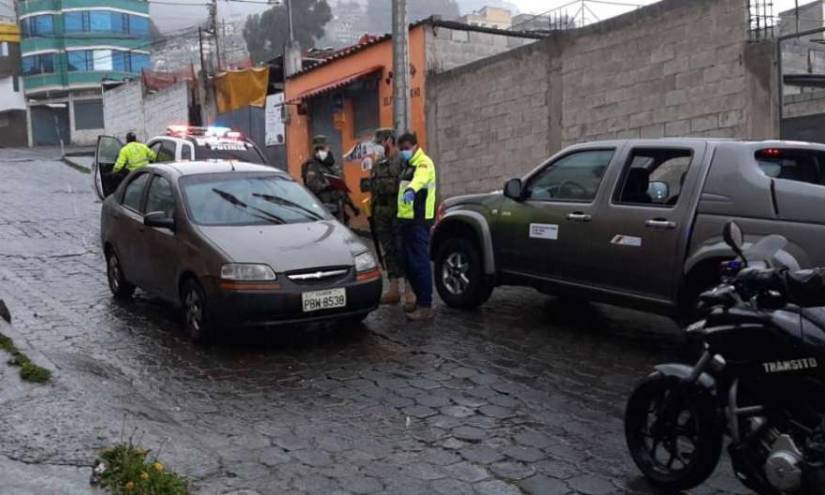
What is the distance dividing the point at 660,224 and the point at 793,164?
1096 millimetres

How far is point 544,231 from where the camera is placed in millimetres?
7719

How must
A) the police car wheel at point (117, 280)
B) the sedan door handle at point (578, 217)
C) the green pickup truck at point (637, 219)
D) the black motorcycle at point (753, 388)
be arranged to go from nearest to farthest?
the black motorcycle at point (753, 388)
the green pickup truck at point (637, 219)
the sedan door handle at point (578, 217)
the police car wheel at point (117, 280)

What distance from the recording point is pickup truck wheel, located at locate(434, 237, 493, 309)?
8.44 m

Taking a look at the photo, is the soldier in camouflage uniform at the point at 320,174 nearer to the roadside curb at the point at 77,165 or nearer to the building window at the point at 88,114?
the roadside curb at the point at 77,165

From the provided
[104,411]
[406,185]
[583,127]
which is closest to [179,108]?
[583,127]

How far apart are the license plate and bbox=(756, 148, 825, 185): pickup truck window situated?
350 centimetres

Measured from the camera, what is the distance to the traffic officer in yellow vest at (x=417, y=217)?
812cm

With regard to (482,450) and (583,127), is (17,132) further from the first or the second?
(482,450)

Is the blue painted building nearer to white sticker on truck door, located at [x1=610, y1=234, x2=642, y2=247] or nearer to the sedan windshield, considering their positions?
the sedan windshield

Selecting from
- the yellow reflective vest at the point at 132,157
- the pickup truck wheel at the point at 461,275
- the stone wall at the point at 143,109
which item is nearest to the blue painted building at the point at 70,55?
the stone wall at the point at 143,109

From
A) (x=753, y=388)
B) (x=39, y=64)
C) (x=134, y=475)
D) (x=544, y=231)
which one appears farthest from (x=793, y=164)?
(x=39, y=64)

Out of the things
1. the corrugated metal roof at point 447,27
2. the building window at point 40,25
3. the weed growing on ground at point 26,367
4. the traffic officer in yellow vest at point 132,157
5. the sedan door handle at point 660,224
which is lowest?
the weed growing on ground at point 26,367

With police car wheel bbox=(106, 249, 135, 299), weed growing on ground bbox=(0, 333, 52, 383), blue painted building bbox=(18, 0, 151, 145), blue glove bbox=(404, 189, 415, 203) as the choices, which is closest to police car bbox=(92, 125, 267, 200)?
police car wheel bbox=(106, 249, 135, 299)

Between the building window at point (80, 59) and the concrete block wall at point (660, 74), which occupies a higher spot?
the building window at point (80, 59)
